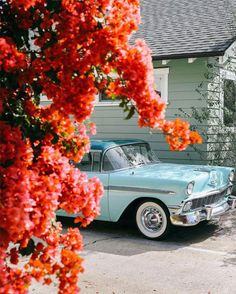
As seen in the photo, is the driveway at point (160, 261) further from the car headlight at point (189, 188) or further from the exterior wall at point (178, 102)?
the exterior wall at point (178, 102)

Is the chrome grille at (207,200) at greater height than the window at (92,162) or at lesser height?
lesser

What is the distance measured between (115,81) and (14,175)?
708 mm

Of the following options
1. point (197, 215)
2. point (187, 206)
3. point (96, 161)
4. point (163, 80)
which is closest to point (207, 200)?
point (197, 215)

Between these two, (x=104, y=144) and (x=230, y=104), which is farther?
(x=230, y=104)

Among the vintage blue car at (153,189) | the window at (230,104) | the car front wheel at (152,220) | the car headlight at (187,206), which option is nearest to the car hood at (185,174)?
the vintage blue car at (153,189)

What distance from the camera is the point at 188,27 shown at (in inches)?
469

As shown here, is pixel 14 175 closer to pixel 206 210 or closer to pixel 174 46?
pixel 206 210

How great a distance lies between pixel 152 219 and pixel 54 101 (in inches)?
194

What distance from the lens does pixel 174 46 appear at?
11.0 metres

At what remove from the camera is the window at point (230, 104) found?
391 inches

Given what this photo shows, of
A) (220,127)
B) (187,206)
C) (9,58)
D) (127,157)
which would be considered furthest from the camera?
(220,127)

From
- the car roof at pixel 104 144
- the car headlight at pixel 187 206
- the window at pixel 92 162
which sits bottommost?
the car headlight at pixel 187 206

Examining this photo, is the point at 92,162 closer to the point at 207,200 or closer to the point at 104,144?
the point at 104,144

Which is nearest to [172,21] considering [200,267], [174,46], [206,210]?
[174,46]
